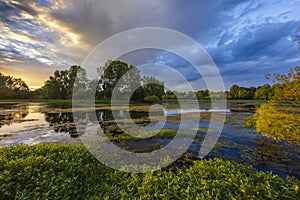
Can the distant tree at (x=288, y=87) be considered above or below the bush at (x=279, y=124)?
above

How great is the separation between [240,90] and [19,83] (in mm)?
128976

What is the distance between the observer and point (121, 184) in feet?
13.2

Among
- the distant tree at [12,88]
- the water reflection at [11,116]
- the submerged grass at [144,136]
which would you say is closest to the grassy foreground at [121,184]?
the submerged grass at [144,136]

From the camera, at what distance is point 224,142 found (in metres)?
9.28

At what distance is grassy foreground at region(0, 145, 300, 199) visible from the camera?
2915 mm

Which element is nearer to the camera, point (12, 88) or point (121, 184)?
point (121, 184)

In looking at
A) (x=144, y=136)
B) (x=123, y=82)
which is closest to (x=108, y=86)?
(x=123, y=82)

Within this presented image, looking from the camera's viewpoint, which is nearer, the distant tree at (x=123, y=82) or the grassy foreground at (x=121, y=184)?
the grassy foreground at (x=121, y=184)

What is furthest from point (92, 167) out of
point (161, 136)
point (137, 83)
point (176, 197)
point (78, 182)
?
point (137, 83)

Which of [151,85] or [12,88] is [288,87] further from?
[12,88]

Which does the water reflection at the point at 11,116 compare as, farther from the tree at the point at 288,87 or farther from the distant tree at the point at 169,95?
the distant tree at the point at 169,95

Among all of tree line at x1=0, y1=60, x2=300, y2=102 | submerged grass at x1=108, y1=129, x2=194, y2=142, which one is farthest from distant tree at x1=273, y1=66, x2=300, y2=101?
tree line at x1=0, y1=60, x2=300, y2=102

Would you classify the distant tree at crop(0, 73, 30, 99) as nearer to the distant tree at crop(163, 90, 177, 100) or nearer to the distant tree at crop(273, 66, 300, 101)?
the distant tree at crop(163, 90, 177, 100)

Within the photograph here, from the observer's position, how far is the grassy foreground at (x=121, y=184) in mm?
2915
